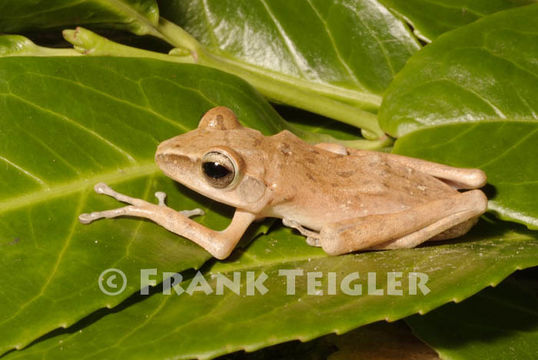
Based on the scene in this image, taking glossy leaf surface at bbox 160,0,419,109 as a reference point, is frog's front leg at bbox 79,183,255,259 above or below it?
below

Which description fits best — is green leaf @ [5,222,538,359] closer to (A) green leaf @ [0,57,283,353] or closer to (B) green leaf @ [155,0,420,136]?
(A) green leaf @ [0,57,283,353]

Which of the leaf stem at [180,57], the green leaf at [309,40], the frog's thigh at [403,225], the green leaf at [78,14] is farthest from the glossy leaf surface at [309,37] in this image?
the frog's thigh at [403,225]

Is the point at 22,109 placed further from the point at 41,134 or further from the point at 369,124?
the point at 369,124

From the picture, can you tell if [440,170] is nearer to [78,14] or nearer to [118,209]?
[118,209]

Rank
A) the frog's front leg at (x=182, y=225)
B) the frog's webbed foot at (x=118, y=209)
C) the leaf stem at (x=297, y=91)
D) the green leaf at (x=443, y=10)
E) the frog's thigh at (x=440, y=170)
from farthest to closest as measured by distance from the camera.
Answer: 1. the green leaf at (x=443, y=10)
2. the leaf stem at (x=297, y=91)
3. the frog's thigh at (x=440, y=170)
4. the frog's front leg at (x=182, y=225)
5. the frog's webbed foot at (x=118, y=209)

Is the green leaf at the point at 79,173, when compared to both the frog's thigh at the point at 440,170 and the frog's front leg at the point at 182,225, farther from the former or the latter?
the frog's thigh at the point at 440,170

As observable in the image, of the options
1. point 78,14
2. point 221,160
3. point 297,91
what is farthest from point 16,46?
point 297,91

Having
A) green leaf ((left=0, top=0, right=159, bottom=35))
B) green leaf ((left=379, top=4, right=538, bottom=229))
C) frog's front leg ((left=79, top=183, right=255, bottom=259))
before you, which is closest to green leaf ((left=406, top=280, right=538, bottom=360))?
green leaf ((left=379, top=4, right=538, bottom=229))
